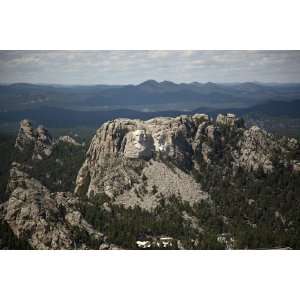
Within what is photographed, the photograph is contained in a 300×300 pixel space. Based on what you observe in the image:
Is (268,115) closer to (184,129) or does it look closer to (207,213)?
(184,129)

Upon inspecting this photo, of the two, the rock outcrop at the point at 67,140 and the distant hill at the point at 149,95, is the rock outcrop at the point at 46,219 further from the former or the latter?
the rock outcrop at the point at 67,140

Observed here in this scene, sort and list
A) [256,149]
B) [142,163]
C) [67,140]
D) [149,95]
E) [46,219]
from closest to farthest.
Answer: [46,219] → [142,163] → [256,149] → [149,95] → [67,140]

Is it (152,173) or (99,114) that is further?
(99,114)

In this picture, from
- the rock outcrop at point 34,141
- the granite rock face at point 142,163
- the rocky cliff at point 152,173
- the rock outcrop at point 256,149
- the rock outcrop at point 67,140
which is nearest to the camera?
the rocky cliff at point 152,173

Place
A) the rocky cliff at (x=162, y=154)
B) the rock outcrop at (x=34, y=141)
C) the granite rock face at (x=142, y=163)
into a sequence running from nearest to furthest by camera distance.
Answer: the granite rock face at (x=142, y=163) → the rocky cliff at (x=162, y=154) → the rock outcrop at (x=34, y=141)

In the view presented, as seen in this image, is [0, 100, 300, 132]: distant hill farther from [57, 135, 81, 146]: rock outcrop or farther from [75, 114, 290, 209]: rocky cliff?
[75, 114, 290, 209]: rocky cliff

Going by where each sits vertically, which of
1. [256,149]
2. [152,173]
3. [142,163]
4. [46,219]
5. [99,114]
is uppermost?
[99,114]

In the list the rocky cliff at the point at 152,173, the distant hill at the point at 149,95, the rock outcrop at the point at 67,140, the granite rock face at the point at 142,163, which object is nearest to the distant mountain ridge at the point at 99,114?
the distant hill at the point at 149,95

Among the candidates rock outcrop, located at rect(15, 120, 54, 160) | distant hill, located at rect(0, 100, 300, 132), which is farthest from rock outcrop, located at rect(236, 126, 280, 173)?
rock outcrop, located at rect(15, 120, 54, 160)

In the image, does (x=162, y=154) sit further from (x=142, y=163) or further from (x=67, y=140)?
(x=67, y=140)

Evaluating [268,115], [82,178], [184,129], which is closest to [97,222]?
[82,178]

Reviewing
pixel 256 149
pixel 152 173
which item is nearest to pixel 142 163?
pixel 152 173
